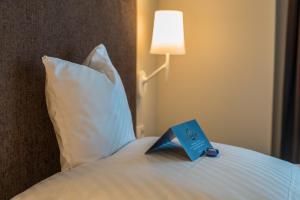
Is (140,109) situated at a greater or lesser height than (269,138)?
greater

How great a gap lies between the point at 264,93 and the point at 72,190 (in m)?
1.49

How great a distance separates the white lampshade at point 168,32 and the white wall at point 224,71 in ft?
0.77

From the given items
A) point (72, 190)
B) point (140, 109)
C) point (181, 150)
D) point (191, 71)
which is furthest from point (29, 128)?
point (191, 71)

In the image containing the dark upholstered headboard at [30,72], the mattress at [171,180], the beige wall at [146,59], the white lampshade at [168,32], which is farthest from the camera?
the beige wall at [146,59]

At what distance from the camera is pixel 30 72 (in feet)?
3.38

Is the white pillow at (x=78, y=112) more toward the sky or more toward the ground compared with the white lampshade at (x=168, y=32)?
more toward the ground

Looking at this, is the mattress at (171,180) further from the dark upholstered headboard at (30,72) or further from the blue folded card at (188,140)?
the dark upholstered headboard at (30,72)

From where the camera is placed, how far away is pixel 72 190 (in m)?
0.81

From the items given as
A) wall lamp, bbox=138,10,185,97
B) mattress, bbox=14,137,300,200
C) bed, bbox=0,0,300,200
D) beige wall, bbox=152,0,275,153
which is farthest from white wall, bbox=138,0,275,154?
mattress, bbox=14,137,300,200

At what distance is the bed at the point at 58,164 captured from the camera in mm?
804

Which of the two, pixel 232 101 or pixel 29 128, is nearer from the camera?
pixel 29 128

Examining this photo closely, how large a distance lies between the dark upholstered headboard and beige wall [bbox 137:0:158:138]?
26.5 inches

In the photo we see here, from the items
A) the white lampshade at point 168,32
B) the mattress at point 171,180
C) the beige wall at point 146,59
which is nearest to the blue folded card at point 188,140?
the mattress at point 171,180

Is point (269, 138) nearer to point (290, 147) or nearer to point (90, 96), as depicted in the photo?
point (290, 147)
